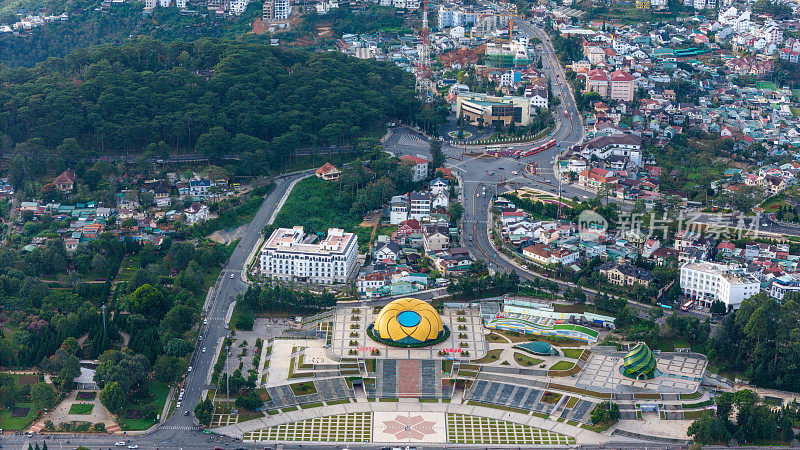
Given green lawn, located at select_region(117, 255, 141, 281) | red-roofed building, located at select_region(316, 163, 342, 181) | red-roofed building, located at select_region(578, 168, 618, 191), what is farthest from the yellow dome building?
red-roofed building, located at select_region(578, 168, 618, 191)

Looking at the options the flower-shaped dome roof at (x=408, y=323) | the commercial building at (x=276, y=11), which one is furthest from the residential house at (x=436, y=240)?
the commercial building at (x=276, y=11)

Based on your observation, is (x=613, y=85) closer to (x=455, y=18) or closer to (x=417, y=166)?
(x=417, y=166)

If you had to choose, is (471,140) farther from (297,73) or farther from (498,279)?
(498,279)

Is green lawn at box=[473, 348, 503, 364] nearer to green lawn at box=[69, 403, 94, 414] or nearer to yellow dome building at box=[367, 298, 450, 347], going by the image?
yellow dome building at box=[367, 298, 450, 347]

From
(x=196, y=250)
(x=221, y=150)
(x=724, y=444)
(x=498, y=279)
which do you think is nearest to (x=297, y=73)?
(x=221, y=150)

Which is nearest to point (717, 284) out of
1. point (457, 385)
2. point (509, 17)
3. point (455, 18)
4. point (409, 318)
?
point (457, 385)

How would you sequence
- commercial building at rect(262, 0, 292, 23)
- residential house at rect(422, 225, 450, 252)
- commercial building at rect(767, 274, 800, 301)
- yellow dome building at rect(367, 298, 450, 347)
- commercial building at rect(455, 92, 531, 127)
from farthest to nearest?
commercial building at rect(262, 0, 292, 23), commercial building at rect(455, 92, 531, 127), residential house at rect(422, 225, 450, 252), commercial building at rect(767, 274, 800, 301), yellow dome building at rect(367, 298, 450, 347)
